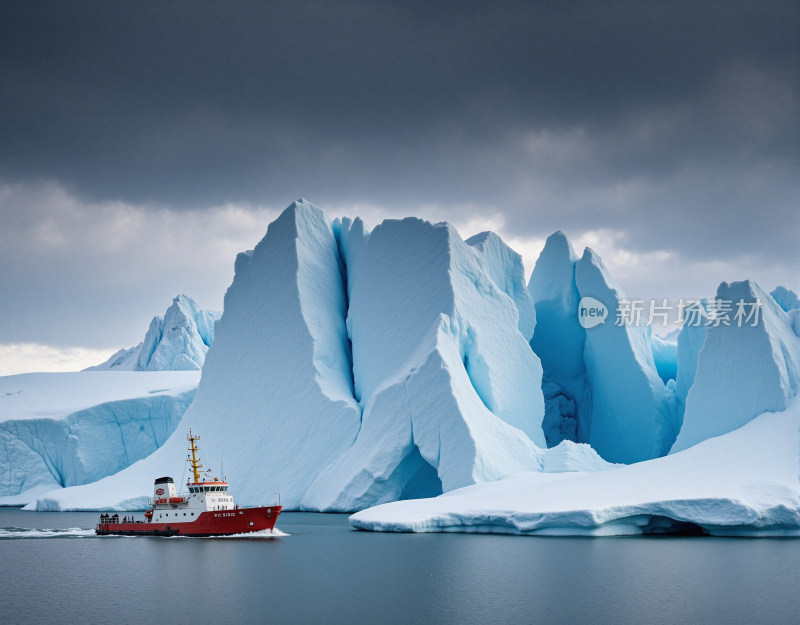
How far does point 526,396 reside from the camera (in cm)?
2573

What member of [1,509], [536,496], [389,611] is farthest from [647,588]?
[1,509]

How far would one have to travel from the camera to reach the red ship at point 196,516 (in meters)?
19.5

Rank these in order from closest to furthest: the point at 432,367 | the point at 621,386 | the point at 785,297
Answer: the point at 432,367 → the point at 621,386 → the point at 785,297

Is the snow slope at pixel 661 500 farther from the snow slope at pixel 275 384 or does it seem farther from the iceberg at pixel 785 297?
the iceberg at pixel 785 297

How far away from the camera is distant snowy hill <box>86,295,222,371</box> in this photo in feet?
156

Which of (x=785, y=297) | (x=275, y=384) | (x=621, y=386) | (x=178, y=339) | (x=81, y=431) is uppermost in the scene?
(x=178, y=339)

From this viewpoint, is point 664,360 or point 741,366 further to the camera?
point 664,360

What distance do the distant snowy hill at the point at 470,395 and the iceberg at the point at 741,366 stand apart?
52 millimetres

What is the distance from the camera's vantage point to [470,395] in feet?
75.3

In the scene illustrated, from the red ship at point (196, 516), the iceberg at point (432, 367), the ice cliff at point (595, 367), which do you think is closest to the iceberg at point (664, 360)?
the ice cliff at point (595, 367)

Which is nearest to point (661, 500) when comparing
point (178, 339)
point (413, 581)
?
point (413, 581)

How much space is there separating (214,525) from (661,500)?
10.1 m

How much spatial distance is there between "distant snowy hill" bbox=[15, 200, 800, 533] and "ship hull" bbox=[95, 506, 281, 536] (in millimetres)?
2403

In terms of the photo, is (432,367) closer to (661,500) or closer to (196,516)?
(196,516)
